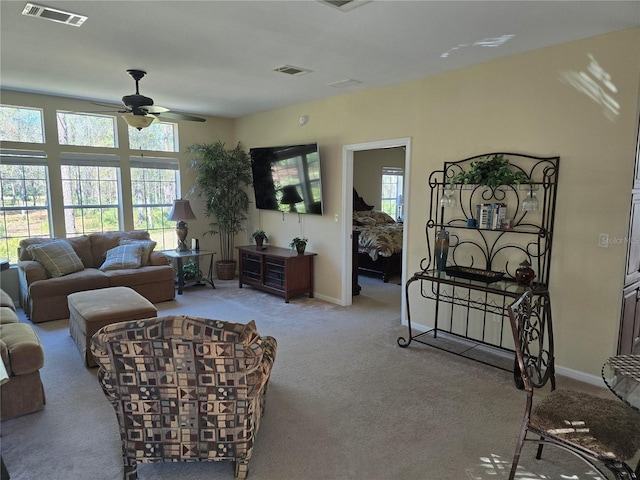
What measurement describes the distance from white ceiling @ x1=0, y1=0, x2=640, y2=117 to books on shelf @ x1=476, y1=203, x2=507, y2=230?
4.30 feet

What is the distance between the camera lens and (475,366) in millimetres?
3594

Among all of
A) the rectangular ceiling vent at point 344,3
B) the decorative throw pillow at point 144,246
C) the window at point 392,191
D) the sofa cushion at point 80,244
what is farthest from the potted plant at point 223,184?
the rectangular ceiling vent at point 344,3

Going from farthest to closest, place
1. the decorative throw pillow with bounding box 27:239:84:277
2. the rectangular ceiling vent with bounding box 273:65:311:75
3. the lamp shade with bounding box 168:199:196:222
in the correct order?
the lamp shade with bounding box 168:199:196:222 < the decorative throw pillow with bounding box 27:239:84:277 < the rectangular ceiling vent with bounding box 273:65:311:75

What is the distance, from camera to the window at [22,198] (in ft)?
16.8

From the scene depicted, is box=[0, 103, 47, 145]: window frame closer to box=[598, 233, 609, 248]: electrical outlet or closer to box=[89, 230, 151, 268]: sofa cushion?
box=[89, 230, 151, 268]: sofa cushion

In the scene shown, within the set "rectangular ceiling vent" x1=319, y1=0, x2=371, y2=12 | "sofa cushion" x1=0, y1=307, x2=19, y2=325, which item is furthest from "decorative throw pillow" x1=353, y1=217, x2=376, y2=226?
"sofa cushion" x1=0, y1=307, x2=19, y2=325

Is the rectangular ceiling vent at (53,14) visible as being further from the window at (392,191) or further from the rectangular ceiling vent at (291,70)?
the window at (392,191)

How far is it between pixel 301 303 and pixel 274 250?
96 cm

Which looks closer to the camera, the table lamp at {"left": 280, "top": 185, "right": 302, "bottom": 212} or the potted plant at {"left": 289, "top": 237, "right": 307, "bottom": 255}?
the potted plant at {"left": 289, "top": 237, "right": 307, "bottom": 255}

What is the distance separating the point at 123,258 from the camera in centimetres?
537

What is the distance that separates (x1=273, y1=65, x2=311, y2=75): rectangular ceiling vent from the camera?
390 centimetres

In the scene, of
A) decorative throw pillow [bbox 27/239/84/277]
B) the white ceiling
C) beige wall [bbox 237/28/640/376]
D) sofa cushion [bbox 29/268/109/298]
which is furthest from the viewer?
decorative throw pillow [bbox 27/239/84/277]

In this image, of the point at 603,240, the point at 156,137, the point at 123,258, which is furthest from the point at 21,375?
the point at 156,137

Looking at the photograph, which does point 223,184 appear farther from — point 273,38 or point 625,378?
point 625,378
